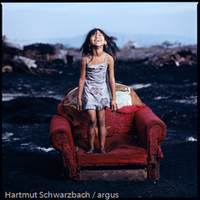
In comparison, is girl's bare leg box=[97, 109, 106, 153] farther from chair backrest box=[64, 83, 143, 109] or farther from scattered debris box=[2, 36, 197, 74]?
scattered debris box=[2, 36, 197, 74]

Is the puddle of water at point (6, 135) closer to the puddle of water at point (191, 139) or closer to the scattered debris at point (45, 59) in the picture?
the puddle of water at point (191, 139)

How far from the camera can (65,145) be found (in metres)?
3.19

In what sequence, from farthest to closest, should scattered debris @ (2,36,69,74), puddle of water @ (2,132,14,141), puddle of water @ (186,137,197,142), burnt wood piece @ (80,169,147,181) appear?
scattered debris @ (2,36,69,74), puddle of water @ (2,132,14,141), puddle of water @ (186,137,197,142), burnt wood piece @ (80,169,147,181)

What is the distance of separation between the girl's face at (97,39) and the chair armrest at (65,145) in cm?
108

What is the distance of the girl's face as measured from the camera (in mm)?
3182

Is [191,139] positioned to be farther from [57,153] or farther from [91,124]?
[91,124]

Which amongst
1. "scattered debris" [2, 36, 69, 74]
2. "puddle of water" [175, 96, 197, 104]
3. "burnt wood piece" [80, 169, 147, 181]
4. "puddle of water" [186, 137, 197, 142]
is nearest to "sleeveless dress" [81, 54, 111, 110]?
"burnt wood piece" [80, 169, 147, 181]

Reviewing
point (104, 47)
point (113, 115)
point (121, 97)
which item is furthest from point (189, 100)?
point (104, 47)

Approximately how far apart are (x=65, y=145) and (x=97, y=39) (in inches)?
52.0

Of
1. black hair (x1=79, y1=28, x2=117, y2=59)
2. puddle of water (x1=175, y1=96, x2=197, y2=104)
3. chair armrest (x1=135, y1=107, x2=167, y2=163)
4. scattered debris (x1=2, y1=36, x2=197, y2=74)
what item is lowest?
chair armrest (x1=135, y1=107, x2=167, y2=163)

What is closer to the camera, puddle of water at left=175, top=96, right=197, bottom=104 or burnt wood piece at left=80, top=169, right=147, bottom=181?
burnt wood piece at left=80, top=169, right=147, bottom=181

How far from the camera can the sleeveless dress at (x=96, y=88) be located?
324cm

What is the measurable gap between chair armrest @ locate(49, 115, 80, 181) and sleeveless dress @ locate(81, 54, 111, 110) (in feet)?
1.30

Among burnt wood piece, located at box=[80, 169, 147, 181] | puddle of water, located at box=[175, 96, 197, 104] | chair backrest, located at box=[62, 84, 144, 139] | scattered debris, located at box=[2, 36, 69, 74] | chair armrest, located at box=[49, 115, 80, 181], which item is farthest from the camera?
scattered debris, located at box=[2, 36, 69, 74]
